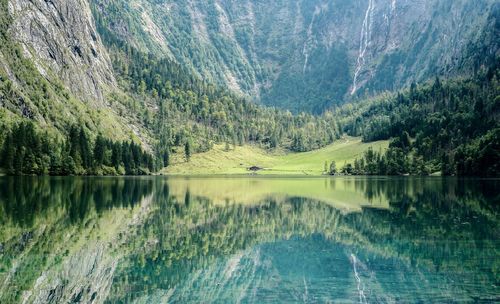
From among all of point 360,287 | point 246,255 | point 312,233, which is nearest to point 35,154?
point 312,233

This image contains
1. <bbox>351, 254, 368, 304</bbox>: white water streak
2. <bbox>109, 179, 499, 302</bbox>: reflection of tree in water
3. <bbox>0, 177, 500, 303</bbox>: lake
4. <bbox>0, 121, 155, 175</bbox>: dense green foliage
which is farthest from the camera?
<bbox>0, 121, 155, 175</bbox>: dense green foliage

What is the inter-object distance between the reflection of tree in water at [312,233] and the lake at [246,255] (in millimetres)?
122

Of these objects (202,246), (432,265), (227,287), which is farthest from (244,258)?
(432,265)

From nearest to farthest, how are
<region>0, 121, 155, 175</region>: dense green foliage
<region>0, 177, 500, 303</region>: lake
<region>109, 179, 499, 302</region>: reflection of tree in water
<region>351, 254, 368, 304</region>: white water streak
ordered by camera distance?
<region>351, 254, 368, 304</region>: white water streak < <region>0, 177, 500, 303</region>: lake < <region>109, 179, 499, 302</region>: reflection of tree in water < <region>0, 121, 155, 175</region>: dense green foliage

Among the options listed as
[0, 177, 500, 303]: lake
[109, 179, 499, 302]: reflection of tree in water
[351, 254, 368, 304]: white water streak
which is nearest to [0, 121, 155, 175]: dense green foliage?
[0, 177, 500, 303]: lake

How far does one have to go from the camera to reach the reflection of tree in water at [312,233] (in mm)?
38844

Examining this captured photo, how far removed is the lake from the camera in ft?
107

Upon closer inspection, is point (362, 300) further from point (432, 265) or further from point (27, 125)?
point (27, 125)

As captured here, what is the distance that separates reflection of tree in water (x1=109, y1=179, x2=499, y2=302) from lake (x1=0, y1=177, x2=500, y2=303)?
4.8 inches

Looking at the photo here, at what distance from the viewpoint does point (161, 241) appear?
50938 millimetres

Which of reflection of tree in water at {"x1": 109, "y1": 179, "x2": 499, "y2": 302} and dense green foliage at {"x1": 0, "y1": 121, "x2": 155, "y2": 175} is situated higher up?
dense green foliage at {"x1": 0, "y1": 121, "x2": 155, "y2": 175}

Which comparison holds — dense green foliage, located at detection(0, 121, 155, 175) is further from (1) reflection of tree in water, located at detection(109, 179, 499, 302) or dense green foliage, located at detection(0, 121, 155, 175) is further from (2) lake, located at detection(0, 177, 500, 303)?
(1) reflection of tree in water, located at detection(109, 179, 499, 302)

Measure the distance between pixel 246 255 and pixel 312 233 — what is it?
13505 mm

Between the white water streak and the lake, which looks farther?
the lake
